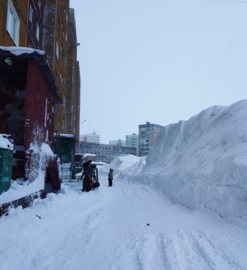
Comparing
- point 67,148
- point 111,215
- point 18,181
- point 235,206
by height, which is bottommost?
point 111,215

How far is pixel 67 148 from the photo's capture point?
22344mm

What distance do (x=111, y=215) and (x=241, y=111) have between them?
392 inches

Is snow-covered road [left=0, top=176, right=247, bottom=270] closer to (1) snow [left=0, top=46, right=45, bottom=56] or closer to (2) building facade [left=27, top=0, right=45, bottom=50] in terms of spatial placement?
(1) snow [left=0, top=46, right=45, bottom=56]

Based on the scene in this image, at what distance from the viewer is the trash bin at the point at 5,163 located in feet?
17.8

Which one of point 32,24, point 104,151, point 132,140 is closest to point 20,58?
point 32,24

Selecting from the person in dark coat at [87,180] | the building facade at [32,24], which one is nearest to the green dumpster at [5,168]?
the person in dark coat at [87,180]

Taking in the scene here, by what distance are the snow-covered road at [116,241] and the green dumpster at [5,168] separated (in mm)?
629

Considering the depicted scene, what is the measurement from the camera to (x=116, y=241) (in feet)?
16.4

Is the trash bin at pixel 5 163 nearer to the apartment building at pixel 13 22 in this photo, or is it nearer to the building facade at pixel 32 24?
the apartment building at pixel 13 22

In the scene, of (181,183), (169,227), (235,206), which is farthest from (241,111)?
(169,227)

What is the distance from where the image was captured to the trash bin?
5.43 metres

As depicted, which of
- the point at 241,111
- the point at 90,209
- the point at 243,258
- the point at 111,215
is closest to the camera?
the point at 243,258

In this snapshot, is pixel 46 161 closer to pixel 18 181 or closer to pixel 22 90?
pixel 18 181

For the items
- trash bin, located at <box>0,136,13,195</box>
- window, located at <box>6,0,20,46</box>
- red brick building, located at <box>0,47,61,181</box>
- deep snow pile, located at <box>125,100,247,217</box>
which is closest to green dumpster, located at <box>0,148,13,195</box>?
trash bin, located at <box>0,136,13,195</box>
